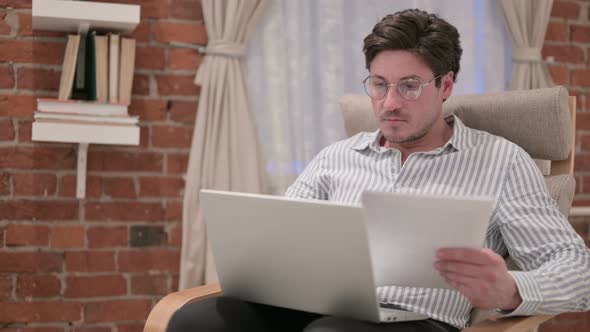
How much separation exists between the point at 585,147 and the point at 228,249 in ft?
6.92

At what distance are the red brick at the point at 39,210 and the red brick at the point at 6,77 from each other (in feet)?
1.18

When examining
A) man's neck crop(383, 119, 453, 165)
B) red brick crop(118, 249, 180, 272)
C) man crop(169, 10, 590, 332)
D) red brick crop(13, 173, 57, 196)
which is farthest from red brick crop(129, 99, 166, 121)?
man's neck crop(383, 119, 453, 165)

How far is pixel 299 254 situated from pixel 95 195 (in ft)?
4.41

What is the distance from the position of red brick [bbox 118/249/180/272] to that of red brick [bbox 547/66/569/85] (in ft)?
5.23

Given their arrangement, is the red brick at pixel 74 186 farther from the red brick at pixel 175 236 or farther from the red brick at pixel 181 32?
the red brick at pixel 181 32

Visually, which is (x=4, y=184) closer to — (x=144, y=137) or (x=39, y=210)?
(x=39, y=210)

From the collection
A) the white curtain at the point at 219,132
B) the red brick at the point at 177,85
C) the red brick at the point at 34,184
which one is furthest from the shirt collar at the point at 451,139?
the red brick at the point at 34,184

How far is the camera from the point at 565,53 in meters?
3.05

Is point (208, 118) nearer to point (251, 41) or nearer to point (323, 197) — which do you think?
point (251, 41)

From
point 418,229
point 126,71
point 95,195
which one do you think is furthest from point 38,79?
point 418,229

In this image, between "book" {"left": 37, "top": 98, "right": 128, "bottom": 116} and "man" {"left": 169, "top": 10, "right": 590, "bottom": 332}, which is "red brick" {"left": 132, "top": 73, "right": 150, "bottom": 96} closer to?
"book" {"left": 37, "top": 98, "right": 128, "bottom": 116}

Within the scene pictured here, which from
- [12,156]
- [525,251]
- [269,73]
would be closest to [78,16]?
[12,156]

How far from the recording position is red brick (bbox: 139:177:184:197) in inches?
99.5

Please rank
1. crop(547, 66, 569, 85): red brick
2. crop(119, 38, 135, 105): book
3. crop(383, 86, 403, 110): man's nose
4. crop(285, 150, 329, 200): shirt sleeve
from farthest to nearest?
crop(547, 66, 569, 85): red brick
crop(119, 38, 135, 105): book
crop(285, 150, 329, 200): shirt sleeve
crop(383, 86, 403, 110): man's nose
